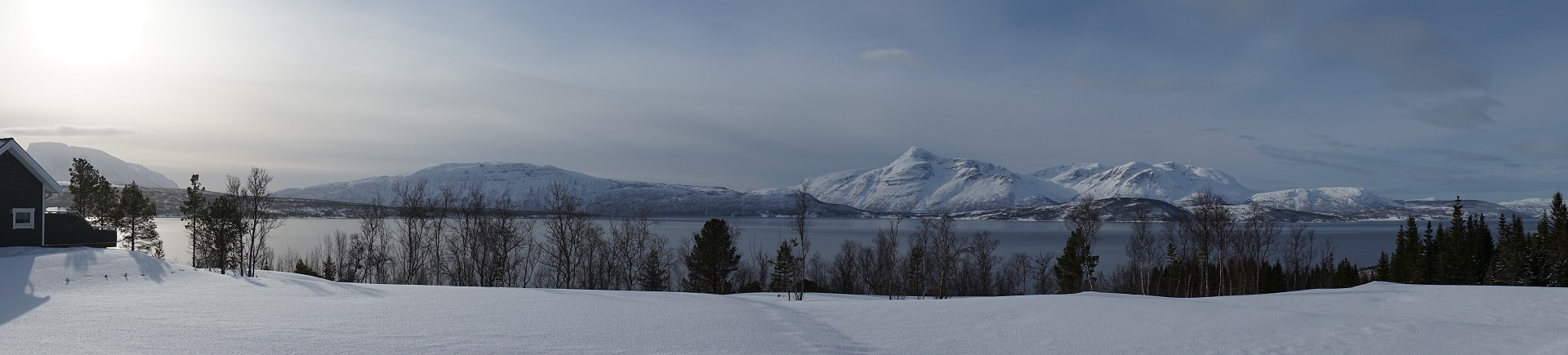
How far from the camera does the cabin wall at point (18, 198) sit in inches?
Result: 935

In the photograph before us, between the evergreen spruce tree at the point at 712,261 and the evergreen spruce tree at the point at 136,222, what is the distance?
109 ft

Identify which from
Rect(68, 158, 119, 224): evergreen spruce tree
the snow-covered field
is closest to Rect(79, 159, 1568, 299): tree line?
Rect(68, 158, 119, 224): evergreen spruce tree

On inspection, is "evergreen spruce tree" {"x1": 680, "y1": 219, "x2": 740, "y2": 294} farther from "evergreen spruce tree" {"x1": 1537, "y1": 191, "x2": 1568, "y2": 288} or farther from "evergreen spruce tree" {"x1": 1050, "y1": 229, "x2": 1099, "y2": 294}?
"evergreen spruce tree" {"x1": 1537, "y1": 191, "x2": 1568, "y2": 288}

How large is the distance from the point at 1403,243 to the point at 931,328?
2948 inches

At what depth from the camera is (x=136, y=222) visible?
44750 mm

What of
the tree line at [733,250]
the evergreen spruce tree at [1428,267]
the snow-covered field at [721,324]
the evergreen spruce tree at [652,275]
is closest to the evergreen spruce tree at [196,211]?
the tree line at [733,250]

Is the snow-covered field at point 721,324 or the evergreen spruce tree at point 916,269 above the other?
the snow-covered field at point 721,324

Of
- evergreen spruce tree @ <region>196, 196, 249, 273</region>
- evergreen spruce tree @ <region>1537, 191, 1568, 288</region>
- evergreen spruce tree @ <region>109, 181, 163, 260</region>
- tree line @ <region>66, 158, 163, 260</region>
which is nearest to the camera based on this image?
evergreen spruce tree @ <region>196, 196, 249, 273</region>

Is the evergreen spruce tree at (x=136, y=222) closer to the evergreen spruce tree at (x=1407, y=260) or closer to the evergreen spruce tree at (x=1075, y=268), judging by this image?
the evergreen spruce tree at (x=1075, y=268)

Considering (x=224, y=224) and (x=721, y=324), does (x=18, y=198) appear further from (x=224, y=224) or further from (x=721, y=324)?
(x=721, y=324)

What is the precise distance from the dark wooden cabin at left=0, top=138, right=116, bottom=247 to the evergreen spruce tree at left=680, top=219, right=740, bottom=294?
30480 mm

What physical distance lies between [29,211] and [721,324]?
93.4 ft

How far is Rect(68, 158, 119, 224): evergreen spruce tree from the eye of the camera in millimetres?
39594

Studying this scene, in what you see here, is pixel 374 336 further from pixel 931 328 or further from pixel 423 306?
pixel 931 328
